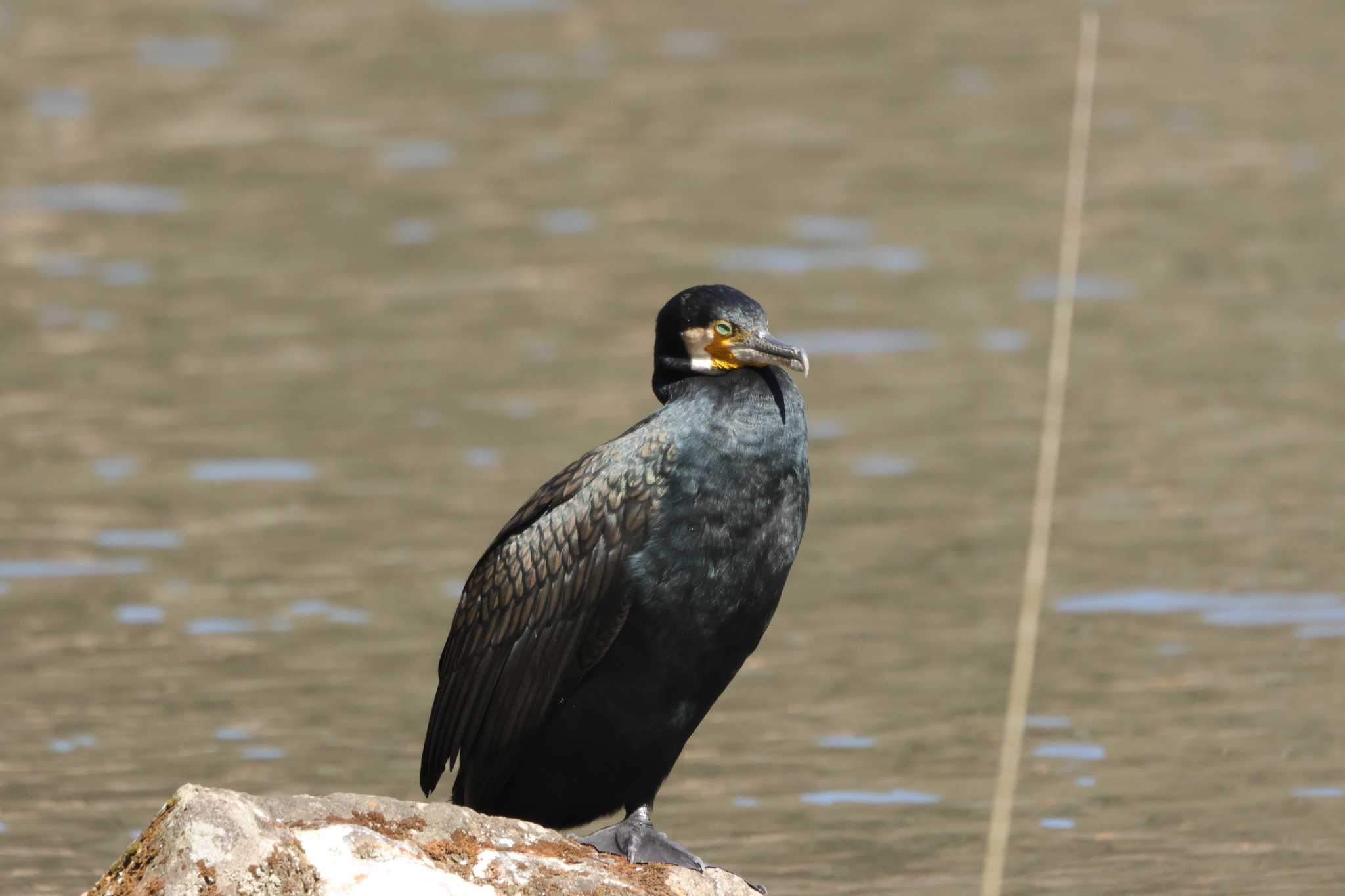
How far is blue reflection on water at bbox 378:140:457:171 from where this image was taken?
19.5 metres

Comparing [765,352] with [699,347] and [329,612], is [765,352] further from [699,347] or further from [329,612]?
[329,612]

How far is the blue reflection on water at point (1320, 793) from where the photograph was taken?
9062mm

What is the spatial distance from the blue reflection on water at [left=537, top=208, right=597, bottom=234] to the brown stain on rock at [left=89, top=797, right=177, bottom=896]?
12.4 meters

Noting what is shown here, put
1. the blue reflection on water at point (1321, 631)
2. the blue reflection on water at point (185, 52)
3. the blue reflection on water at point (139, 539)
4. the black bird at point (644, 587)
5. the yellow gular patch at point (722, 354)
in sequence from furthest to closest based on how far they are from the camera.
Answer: the blue reflection on water at point (185, 52), the blue reflection on water at point (139, 539), the blue reflection on water at point (1321, 631), the yellow gular patch at point (722, 354), the black bird at point (644, 587)

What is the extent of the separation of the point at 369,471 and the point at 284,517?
0.79 m

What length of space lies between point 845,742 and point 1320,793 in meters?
1.80

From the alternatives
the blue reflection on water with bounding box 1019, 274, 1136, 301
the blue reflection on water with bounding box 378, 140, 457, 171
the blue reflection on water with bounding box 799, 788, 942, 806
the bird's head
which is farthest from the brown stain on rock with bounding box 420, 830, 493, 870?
the blue reflection on water with bounding box 378, 140, 457, 171

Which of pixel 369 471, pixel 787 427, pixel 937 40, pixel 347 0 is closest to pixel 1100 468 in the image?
pixel 369 471

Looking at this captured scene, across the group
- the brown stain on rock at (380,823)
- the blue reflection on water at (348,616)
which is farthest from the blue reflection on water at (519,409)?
the brown stain on rock at (380,823)

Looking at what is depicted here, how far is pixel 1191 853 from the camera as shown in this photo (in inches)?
334

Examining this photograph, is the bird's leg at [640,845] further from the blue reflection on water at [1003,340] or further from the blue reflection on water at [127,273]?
the blue reflection on water at [127,273]

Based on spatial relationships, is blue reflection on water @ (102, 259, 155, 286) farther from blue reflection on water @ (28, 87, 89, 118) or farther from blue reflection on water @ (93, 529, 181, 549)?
blue reflection on water @ (93, 529, 181, 549)

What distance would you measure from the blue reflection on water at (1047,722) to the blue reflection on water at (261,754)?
9.61 ft

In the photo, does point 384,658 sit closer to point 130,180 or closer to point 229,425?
point 229,425
